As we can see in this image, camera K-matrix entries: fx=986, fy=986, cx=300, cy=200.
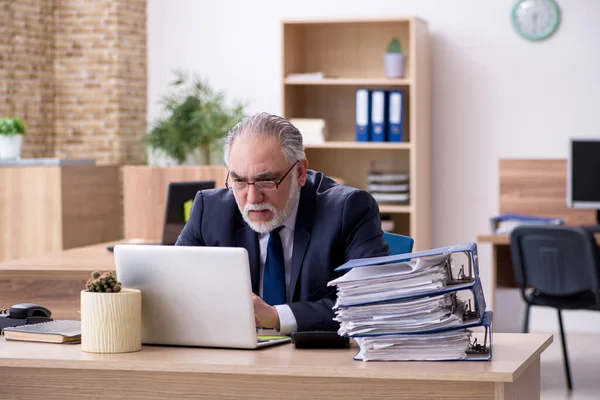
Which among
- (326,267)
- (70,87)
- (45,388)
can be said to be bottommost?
(45,388)

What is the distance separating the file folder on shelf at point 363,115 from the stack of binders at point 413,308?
14.8ft

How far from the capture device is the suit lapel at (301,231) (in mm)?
2742

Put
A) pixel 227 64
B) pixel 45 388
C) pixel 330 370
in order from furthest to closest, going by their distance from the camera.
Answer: pixel 227 64, pixel 45 388, pixel 330 370

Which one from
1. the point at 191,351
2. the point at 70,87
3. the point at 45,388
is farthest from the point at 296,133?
the point at 70,87

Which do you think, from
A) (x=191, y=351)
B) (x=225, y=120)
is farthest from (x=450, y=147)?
(x=191, y=351)

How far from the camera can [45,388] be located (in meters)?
2.23

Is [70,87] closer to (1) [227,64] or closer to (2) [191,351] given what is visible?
(1) [227,64]

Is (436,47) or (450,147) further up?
(436,47)

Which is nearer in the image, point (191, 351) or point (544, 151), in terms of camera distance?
point (191, 351)

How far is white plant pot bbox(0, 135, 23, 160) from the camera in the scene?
22.5 feet

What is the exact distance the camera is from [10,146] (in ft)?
22.5

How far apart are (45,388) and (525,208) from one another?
5208mm

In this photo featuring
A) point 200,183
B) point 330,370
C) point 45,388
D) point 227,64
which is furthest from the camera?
point 227,64

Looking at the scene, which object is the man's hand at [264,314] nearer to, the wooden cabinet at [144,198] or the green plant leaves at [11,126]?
the wooden cabinet at [144,198]
